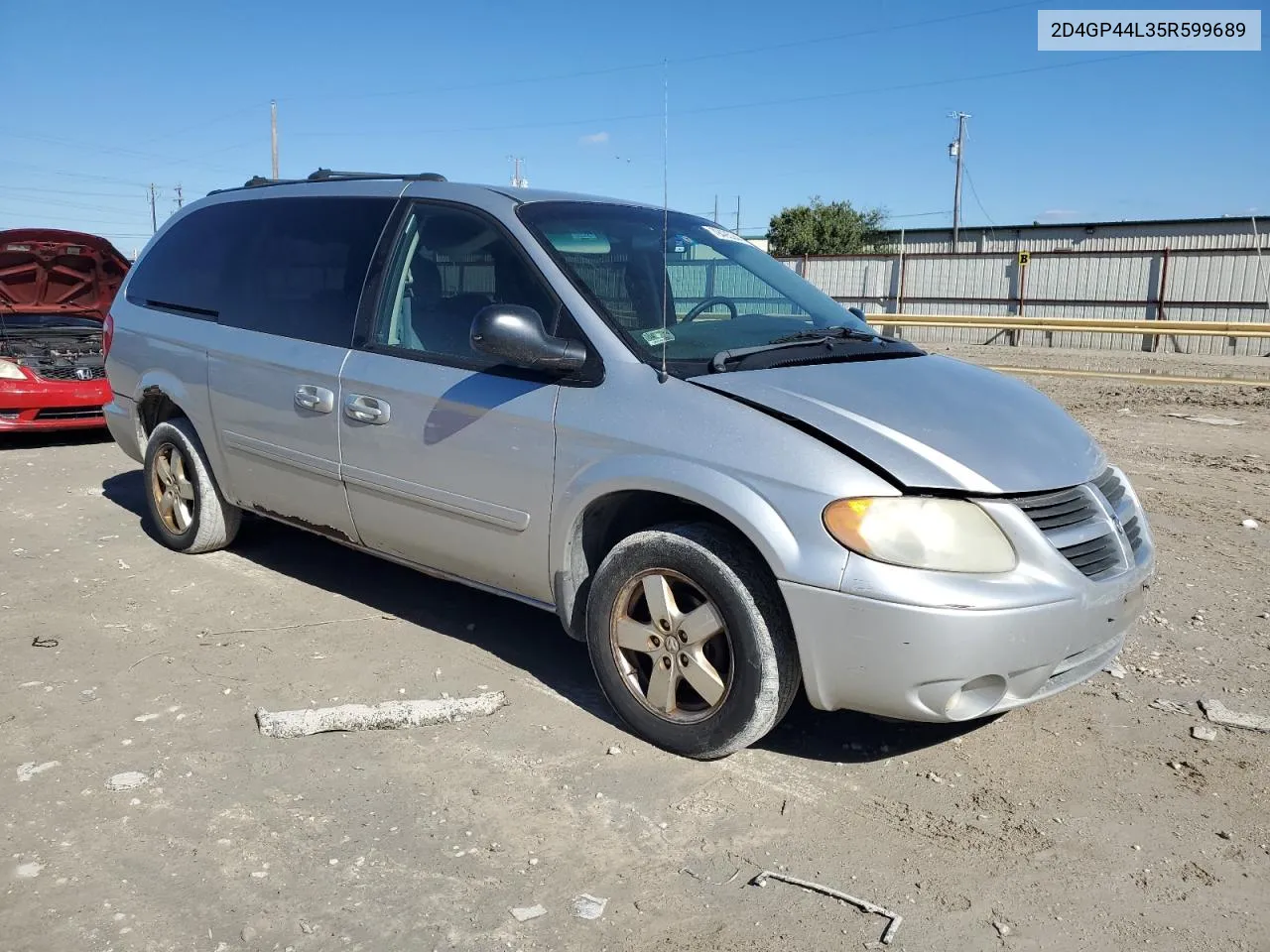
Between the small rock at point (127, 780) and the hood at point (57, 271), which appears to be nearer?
the small rock at point (127, 780)

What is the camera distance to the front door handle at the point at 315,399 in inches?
167

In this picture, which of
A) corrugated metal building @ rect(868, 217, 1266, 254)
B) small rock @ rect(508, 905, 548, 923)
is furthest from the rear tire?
corrugated metal building @ rect(868, 217, 1266, 254)

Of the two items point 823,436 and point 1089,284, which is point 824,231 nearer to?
point 1089,284

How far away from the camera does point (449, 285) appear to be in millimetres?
4047

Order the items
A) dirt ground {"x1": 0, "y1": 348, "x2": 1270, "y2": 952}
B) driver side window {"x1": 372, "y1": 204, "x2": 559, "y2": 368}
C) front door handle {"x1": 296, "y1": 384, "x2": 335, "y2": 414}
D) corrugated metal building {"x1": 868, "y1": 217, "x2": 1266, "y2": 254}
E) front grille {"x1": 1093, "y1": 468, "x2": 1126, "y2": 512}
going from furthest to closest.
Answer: corrugated metal building {"x1": 868, "y1": 217, "x2": 1266, "y2": 254} → front door handle {"x1": 296, "y1": 384, "x2": 335, "y2": 414} → driver side window {"x1": 372, "y1": 204, "x2": 559, "y2": 368} → front grille {"x1": 1093, "y1": 468, "x2": 1126, "y2": 512} → dirt ground {"x1": 0, "y1": 348, "x2": 1270, "y2": 952}

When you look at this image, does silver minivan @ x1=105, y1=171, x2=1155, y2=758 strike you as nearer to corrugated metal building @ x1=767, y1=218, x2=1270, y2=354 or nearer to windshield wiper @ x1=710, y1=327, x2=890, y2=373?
windshield wiper @ x1=710, y1=327, x2=890, y2=373

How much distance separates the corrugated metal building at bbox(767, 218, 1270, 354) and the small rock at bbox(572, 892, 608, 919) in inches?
836

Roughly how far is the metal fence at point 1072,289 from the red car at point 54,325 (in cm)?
1816

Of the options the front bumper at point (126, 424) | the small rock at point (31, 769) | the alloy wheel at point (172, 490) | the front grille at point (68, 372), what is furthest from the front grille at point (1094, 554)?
the front grille at point (68, 372)

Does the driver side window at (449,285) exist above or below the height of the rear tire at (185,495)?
above

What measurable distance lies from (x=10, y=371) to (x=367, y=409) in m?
6.24

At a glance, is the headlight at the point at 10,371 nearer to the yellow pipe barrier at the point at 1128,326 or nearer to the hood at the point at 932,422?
the hood at the point at 932,422

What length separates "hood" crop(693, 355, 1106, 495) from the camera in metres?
2.96

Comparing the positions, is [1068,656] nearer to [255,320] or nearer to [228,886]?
[228,886]
